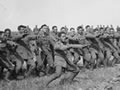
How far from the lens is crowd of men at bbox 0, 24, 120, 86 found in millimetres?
7777

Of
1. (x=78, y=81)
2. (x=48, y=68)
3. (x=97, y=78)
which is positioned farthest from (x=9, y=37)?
(x=97, y=78)

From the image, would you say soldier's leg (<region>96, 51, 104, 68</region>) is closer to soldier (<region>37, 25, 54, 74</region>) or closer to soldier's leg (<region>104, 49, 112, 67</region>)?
soldier's leg (<region>104, 49, 112, 67</region>)

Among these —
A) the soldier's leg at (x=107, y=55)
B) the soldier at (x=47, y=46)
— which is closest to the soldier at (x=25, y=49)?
the soldier at (x=47, y=46)

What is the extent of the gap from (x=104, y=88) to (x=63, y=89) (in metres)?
1.24

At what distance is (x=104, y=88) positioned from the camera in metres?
7.12

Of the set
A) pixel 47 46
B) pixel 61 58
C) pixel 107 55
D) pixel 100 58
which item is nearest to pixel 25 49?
pixel 47 46

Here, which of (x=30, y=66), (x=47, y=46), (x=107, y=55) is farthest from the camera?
(x=107, y=55)

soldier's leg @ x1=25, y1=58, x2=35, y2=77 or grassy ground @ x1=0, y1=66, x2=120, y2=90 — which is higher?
soldier's leg @ x1=25, y1=58, x2=35, y2=77

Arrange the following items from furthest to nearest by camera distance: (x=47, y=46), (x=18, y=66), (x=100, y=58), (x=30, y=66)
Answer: (x=100, y=58), (x=47, y=46), (x=30, y=66), (x=18, y=66)

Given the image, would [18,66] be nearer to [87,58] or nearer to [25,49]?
[25,49]

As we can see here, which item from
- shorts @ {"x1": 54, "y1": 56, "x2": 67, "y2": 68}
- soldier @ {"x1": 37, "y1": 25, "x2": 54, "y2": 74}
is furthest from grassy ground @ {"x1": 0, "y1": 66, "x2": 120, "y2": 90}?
soldier @ {"x1": 37, "y1": 25, "x2": 54, "y2": 74}

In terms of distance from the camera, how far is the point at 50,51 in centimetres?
1011

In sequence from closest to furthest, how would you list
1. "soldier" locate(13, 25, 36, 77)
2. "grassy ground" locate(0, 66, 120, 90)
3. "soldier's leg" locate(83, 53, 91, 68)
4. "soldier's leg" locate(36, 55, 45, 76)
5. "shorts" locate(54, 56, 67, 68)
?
"grassy ground" locate(0, 66, 120, 90)
"shorts" locate(54, 56, 67, 68)
"soldier" locate(13, 25, 36, 77)
"soldier's leg" locate(36, 55, 45, 76)
"soldier's leg" locate(83, 53, 91, 68)

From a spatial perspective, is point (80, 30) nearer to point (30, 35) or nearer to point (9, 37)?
point (30, 35)
